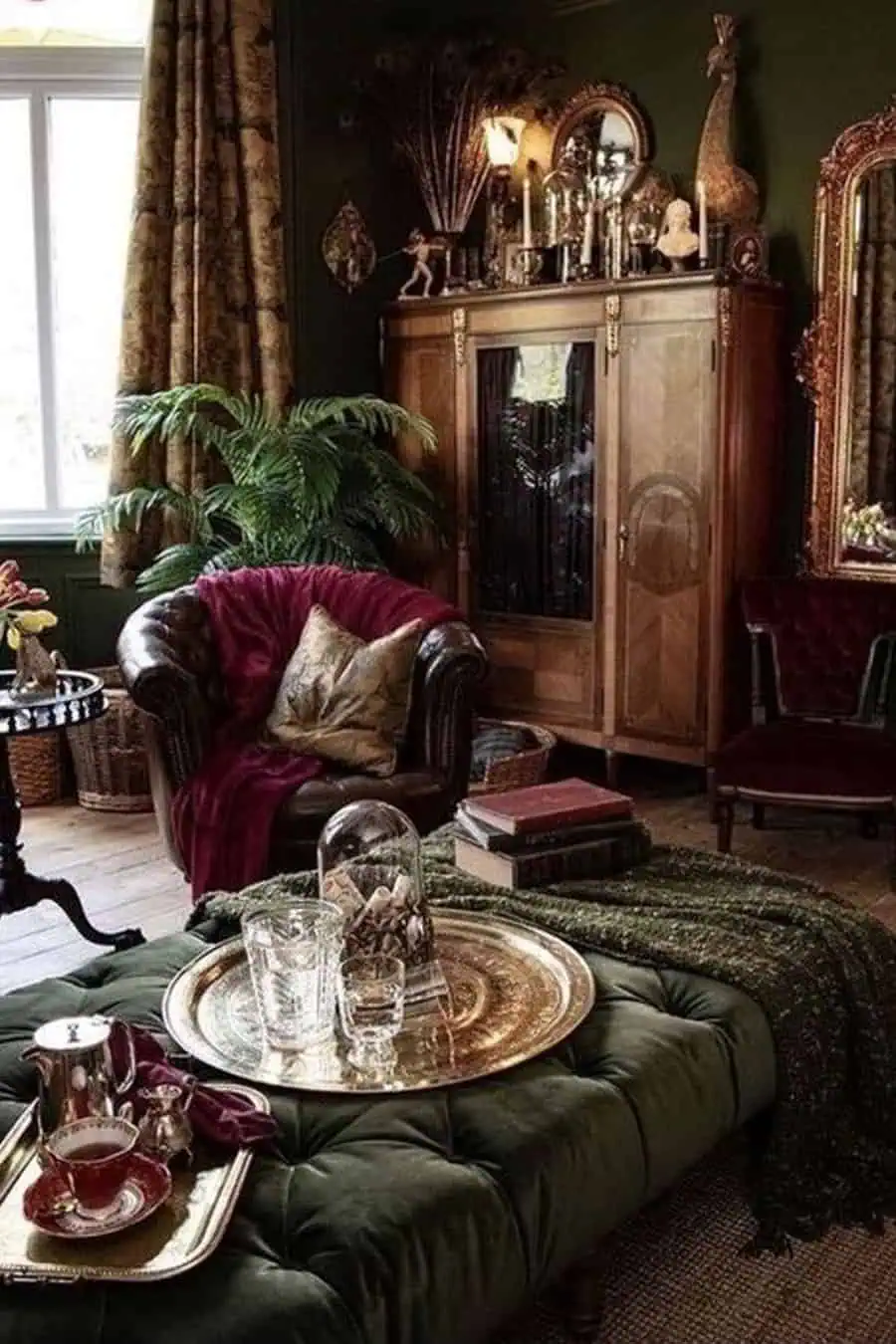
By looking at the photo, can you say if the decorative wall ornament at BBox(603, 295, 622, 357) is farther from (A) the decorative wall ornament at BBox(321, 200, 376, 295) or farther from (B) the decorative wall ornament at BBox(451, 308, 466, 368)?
(A) the decorative wall ornament at BBox(321, 200, 376, 295)

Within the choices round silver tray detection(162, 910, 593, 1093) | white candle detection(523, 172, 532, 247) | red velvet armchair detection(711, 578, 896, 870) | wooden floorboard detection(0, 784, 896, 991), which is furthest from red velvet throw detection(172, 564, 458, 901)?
white candle detection(523, 172, 532, 247)

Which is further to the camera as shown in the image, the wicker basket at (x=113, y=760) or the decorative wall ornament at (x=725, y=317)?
the wicker basket at (x=113, y=760)

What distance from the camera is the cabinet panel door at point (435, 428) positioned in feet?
16.7

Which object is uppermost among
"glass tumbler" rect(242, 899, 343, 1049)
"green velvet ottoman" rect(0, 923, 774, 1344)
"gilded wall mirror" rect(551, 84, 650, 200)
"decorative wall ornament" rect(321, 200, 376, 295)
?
"gilded wall mirror" rect(551, 84, 650, 200)

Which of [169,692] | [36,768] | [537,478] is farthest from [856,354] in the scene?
[36,768]

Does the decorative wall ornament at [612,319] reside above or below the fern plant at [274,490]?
above

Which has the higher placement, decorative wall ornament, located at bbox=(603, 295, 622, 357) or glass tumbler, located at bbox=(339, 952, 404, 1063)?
decorative wall ornament, located at bbox=(603, 295, 622, 357)

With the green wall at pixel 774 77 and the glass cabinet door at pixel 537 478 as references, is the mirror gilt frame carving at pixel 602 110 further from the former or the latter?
the glass cabinet door at pixel 537 478

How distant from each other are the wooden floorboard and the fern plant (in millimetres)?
844

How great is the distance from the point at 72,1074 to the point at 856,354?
3.66 metres

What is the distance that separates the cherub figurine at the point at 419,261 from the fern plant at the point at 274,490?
66cm

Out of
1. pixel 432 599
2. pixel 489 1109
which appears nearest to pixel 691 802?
pixel 432 599

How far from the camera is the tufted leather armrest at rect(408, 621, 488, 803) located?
357 cm

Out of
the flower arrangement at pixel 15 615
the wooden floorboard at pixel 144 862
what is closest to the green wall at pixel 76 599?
the wooden floorboard at pixel 144 862
